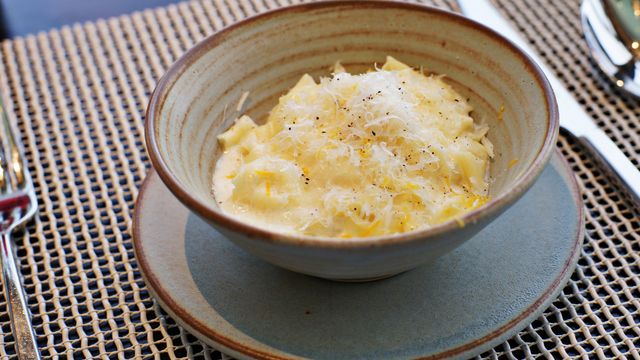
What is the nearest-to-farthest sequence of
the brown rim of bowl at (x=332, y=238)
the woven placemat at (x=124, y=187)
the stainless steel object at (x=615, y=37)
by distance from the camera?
1. the brown rim of bowl at (x=332, y=238)
2. the woven placemat at (x=124, y=187)
3. the stainless steel object at (x=615, y=37)

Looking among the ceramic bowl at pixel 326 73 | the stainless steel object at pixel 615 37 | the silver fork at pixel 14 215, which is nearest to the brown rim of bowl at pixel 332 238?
the ceramic bowl at pixel 326 73

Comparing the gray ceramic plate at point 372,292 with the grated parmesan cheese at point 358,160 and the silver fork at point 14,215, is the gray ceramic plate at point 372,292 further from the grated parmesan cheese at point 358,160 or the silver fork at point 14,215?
the silver fork at point 14,215

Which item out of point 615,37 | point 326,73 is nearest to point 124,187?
point 326,73

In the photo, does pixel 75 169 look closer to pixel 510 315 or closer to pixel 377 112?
pixel 377 112

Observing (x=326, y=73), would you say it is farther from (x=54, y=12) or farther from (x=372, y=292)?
(x=54, y=12)

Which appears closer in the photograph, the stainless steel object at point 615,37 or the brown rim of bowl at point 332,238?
the brown rim of bowl at point 332,238

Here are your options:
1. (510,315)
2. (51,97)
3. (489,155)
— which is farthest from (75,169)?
(510,315)

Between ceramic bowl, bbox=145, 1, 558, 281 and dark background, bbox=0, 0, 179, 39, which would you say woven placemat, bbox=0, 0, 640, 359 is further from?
ceramic bowl, bbox=145, 1, 558, 281
